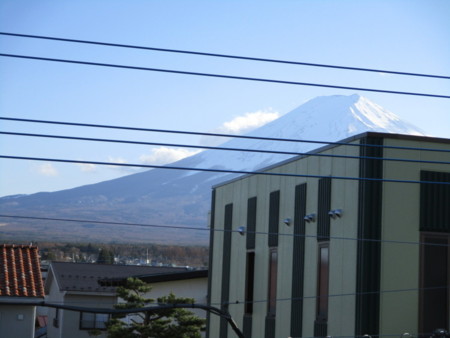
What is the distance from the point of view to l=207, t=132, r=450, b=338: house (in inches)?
761

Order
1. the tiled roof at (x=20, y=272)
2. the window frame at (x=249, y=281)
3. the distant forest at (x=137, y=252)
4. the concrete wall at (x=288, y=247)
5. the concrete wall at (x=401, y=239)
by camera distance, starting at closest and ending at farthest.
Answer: the concrete wall at (x=401, y=239), the concrete wall at (x=288, y=247), the tiled roof at (x=20, y=272), the window frame at (x=249, y=281), the distant forest at (x=137, y=252)

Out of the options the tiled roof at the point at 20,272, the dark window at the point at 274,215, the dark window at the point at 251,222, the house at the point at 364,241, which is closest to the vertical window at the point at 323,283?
the house at the point at 364,241

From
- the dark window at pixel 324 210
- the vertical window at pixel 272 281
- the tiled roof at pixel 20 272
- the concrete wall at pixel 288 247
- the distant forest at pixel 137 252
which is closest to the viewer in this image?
the concrete wall at pixel 288 247

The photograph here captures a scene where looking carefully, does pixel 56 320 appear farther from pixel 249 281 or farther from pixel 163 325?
pixel 249 281

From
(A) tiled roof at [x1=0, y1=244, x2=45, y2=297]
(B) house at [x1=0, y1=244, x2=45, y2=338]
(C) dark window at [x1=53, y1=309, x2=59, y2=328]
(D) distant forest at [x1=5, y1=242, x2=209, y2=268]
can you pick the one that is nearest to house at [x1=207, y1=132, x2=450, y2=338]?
(B) house at [x1=0, y1=244, x2=45, y2=338]

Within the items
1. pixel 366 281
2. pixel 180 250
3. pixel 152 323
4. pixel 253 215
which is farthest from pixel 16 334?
pixel 180 250

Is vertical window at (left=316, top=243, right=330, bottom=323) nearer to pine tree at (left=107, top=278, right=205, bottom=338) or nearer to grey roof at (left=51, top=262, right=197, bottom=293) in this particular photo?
pine tree at (left=107, top=278, right=205, bottom=338)

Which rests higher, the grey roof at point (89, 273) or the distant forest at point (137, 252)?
the distant forest at point (137, 252)

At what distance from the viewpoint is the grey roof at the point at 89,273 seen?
141ft

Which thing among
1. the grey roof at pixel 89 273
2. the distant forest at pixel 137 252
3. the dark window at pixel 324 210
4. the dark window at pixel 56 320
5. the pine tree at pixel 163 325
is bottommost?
the dark window at pixel 56 320

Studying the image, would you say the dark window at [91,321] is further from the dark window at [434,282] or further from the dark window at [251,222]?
the dark window at [434,282]

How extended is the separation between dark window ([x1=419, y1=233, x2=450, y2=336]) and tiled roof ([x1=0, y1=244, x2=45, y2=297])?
35.8 feet

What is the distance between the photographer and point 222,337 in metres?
28.5

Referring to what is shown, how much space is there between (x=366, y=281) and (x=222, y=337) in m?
10.1
